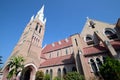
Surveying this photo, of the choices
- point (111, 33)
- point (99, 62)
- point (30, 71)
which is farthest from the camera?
point (30, 71)

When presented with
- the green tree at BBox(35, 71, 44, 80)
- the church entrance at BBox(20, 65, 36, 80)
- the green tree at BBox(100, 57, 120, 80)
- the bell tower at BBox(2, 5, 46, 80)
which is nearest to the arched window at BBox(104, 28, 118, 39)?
the green tree at BBox(100, 57, 120, 80)

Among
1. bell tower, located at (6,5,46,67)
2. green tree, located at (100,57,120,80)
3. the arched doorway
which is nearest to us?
green tree, located at (100,57,120,80)

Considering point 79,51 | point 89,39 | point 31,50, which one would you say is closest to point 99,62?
point 79,51

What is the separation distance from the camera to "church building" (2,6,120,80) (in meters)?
17.3

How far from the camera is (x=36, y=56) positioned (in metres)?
29.5

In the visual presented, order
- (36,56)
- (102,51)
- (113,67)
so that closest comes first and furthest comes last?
1. (113,67)
2. (102,51)
3. (36,56)

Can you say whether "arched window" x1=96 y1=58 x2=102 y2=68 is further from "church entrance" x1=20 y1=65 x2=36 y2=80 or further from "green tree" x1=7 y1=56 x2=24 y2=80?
"church entrance" x1=20 y1=65 x2=36 y2=80

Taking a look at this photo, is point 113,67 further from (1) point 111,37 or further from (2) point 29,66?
(2) point 29,66

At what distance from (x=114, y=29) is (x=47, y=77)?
19.3 m

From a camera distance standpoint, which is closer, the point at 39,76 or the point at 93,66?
the point at 93,66

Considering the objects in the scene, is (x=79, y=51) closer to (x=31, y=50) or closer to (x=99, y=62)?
(x=99, y=62)

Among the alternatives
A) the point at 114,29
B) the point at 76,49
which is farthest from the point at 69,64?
the point at 114,29

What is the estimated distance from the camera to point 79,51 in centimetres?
1888

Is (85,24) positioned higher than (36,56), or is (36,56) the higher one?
(85,24)
